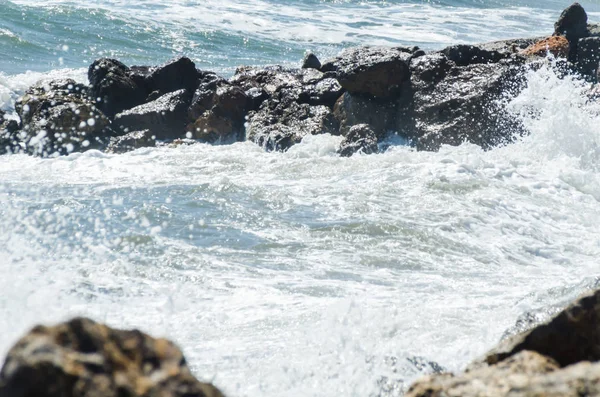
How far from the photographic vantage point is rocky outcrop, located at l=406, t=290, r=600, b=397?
6.22ft

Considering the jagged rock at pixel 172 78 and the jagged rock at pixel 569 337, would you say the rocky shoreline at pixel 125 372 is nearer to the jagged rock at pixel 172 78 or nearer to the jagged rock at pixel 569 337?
the jagged rock at pixel 569 337

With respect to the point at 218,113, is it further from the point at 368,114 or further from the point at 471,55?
the point at 471,55

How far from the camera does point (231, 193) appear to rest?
8.32m

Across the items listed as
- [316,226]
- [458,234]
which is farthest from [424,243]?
[316,226]

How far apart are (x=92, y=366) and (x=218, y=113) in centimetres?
1007

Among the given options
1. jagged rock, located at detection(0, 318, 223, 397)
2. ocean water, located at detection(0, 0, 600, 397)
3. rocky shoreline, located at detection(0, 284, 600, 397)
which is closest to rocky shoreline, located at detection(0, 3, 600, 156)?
ocean water, located at detection(0, 0, 600, 397)

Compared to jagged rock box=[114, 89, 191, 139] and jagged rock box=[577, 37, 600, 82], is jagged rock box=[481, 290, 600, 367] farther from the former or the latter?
jagged rock box=[577, 37, 600, 82]

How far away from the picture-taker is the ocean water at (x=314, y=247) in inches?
177

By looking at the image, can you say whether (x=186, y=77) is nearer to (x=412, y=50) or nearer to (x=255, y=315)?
(x=412, y=50)

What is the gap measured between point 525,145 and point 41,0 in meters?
18.7

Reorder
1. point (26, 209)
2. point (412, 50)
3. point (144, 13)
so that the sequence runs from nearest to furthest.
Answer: point (26, 209)
point (412, 50)
point (144, 13)

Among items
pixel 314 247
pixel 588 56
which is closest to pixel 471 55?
pixel 588 56

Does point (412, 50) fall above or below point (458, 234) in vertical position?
above

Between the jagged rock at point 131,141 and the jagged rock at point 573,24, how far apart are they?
25.3 feet
